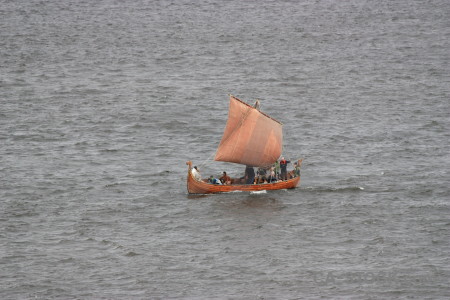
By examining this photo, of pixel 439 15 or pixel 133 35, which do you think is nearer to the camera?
pixel 133 35

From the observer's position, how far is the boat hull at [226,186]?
7206cm

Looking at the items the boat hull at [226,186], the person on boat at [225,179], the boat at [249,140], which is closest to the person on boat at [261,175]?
the boat at [249,140]

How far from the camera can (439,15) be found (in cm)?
15425

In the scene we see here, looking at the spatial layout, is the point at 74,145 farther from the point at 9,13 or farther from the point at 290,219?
the point at 9,13

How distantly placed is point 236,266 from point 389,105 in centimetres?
4520

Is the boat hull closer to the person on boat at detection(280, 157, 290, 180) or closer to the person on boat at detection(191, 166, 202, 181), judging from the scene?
the person on boat at detection(191, 166, 202, 181)

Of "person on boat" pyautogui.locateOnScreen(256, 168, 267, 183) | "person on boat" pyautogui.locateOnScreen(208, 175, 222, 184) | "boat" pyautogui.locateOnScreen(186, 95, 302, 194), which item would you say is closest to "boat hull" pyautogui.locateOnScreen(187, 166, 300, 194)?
"boat" pyautogui.locateOnScreen(186, 95, 302, 194)

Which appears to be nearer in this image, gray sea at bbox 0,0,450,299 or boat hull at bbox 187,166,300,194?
gray sea at bbox 0,0,450,299

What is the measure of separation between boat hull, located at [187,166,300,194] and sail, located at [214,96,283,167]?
2414 millimetres

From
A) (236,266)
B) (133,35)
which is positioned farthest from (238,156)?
(133,35)

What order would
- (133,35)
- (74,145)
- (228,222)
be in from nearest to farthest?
1. (228,222)
2. (74,145)
3. (133,35)

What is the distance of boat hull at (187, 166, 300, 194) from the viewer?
236 ft

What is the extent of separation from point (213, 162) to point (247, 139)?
8.32 metres

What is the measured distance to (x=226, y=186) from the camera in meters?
72.4
